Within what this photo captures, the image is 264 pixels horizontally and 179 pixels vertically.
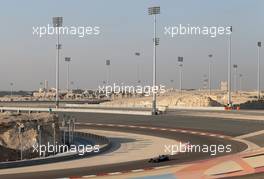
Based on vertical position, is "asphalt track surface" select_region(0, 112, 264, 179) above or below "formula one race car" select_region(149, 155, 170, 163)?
below

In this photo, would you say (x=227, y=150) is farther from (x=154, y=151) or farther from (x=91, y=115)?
(x=91, y=115)

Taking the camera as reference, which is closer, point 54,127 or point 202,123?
point 54,127

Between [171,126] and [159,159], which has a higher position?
[159,159]

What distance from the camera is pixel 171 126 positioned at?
151ft

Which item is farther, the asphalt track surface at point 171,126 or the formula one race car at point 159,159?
the formula one race car at point 159,159

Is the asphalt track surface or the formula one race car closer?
the asphalt track surface

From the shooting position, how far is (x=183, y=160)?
75.2ft

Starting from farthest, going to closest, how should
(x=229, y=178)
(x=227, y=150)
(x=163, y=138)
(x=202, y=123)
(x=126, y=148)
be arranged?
(x=202, y=123) → (x=163, y=138) → (x=126, y=148) → (x=227, y=150) → (x=229, y=178)

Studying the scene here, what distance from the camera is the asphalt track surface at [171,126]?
2005cm

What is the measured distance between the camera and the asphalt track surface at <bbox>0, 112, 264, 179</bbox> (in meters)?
20.1

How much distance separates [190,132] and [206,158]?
53.7ft

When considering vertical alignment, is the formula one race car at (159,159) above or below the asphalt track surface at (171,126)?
above

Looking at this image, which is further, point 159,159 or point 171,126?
point 171,126

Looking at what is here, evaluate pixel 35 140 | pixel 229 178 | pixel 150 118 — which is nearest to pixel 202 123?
pixel 150 118
